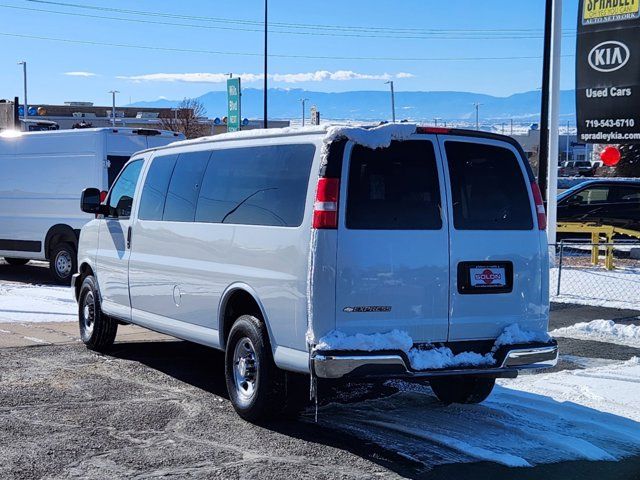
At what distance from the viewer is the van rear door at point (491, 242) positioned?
645cm

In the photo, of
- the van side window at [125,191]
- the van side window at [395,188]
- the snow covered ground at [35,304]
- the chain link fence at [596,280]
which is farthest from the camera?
the chain link fence at [596,280]

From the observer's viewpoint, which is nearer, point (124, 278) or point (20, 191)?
point (124, 278)

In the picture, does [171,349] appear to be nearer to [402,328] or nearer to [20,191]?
[402,328]

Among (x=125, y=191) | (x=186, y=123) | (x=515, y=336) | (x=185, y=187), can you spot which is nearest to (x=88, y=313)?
(x=125, y=191)

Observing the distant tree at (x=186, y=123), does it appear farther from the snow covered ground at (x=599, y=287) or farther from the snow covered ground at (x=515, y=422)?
the snow covered ground at (x=515, y=422)

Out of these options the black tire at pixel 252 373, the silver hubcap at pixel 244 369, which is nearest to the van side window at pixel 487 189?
the black tire at pixel 252 373

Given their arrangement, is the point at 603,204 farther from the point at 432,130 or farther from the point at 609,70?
the point at 432,130

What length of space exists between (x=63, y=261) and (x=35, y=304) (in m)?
2.65

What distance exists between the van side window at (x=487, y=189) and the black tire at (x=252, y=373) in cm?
166

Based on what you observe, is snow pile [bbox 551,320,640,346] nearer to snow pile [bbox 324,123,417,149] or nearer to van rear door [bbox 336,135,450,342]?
van rear door [bbox 336,135,450,342]

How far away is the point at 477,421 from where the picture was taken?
7.02 m

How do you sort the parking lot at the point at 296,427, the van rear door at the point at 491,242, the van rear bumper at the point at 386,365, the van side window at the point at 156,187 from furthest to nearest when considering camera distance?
the van side window at the point at 156,187
the van rear door at the point at 491,242
the van rear bumper at the point at 386,365
the parking lot at the point at 296,427

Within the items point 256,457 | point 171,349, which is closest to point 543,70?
point 171,349

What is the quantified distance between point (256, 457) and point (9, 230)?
38.8 feet
